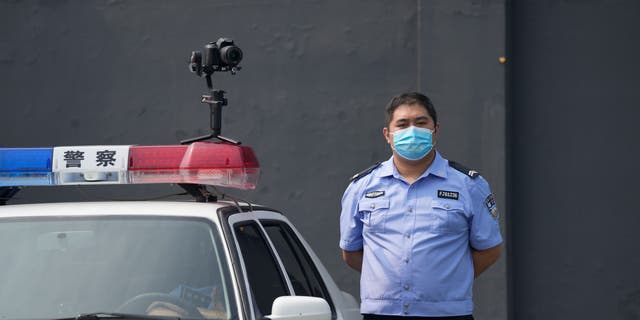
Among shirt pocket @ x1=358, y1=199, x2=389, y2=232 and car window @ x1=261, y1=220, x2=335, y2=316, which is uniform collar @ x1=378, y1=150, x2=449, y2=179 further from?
car window @ x1=261, y1=220, x2=335, y2=316

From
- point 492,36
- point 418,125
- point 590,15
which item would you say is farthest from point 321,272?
point 590,15

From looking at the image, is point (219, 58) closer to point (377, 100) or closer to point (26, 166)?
point (26, 166)

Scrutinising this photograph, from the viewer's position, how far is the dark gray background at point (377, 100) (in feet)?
28.0

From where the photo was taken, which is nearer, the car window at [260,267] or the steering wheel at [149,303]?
the steering wheel at [149,303]

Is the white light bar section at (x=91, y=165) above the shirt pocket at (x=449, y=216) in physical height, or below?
above

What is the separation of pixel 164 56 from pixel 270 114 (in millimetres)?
1073

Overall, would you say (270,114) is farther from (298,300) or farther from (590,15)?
(298,300)

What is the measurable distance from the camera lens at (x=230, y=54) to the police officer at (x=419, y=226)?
3.76 feet

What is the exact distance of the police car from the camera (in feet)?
13.6

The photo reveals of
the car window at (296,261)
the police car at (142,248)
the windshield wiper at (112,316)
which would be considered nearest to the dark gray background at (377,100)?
the car window at (296,261)

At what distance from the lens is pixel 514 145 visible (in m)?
8.73

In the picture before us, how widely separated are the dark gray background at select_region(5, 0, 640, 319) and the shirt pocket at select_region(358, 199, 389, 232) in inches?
151

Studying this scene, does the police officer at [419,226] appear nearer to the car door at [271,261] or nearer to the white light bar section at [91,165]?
the car door at [271,261]

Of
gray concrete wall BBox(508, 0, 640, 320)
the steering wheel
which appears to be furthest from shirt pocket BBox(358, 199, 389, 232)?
gray concrete wall BBox(508, 0, 640, 320)
